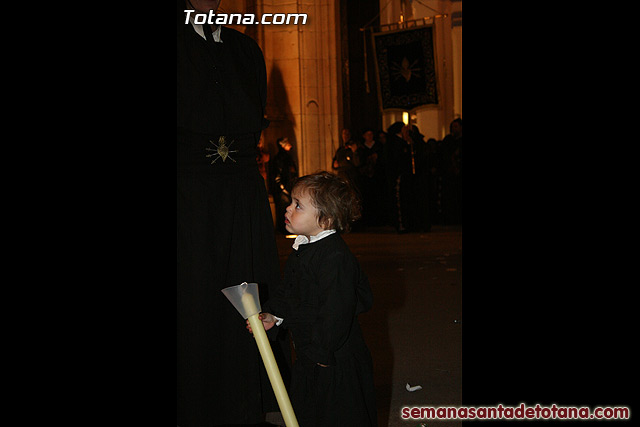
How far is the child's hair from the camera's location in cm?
293

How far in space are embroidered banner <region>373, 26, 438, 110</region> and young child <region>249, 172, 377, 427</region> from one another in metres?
13.6

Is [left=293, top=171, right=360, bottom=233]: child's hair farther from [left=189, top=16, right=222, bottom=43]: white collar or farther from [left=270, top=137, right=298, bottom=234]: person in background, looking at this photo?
[left=270, top=137, right=298, bottom=234]: person in background

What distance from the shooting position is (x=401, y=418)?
365 cm

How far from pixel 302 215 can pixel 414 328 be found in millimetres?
2897

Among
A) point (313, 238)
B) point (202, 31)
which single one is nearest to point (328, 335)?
point (313, 238)

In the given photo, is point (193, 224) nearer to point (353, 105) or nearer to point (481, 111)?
point (481, 111)

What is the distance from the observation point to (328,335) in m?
2.78

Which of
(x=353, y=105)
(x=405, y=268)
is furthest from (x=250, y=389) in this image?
(x=353, y=105)

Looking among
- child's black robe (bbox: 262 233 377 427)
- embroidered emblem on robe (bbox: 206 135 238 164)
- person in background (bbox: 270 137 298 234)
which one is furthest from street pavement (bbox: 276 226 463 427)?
person in background (bbox: 270 137 298 234)

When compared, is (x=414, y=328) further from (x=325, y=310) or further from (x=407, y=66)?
(x=407, y=66)

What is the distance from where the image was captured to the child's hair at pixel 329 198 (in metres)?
2.93

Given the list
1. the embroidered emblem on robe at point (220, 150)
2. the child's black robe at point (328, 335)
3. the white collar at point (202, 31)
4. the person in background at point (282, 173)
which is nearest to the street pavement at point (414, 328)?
the child's black robe at point (328, 335)

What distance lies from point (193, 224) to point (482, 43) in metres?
1.45

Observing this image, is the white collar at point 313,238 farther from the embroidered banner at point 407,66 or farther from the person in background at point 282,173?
the embroidered banner at point 407,66
